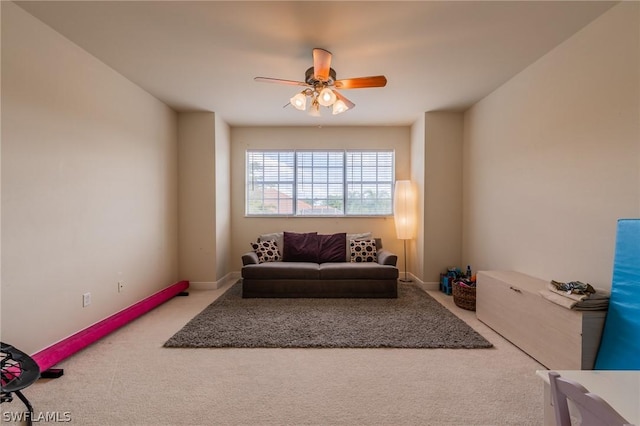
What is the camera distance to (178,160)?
4.16m

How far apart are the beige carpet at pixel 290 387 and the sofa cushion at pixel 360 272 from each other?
1390mm

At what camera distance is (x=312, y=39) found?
2.29 m

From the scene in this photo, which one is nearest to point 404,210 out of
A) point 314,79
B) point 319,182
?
point 319,182

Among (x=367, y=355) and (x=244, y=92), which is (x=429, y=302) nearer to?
(x=367, y=355)

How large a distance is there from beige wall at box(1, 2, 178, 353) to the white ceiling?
0.26 meters

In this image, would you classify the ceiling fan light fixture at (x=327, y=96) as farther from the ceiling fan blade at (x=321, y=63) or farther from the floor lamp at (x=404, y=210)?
the floor lamp at (x=404, y=210)

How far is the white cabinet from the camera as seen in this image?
1760mm

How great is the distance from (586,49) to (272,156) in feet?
13.5

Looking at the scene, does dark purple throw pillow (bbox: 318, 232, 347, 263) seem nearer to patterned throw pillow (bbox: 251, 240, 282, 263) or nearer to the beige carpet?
patterned throw pillow (bbox: 251, 240, 282, 263)

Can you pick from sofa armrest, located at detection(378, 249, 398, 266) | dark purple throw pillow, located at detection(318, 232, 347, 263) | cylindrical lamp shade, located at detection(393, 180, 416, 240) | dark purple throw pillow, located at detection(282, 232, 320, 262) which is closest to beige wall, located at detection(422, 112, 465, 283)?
cylindrical lamp shade, located at detection(393, 180, 416, 240)

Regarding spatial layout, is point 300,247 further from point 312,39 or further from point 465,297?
point 312,39

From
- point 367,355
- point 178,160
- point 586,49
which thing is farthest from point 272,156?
point 586,49

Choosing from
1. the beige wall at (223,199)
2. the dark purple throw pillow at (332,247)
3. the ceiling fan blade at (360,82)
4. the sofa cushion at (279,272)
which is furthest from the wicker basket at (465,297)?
the beige wall at (223,199)

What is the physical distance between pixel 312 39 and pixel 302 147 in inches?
102
